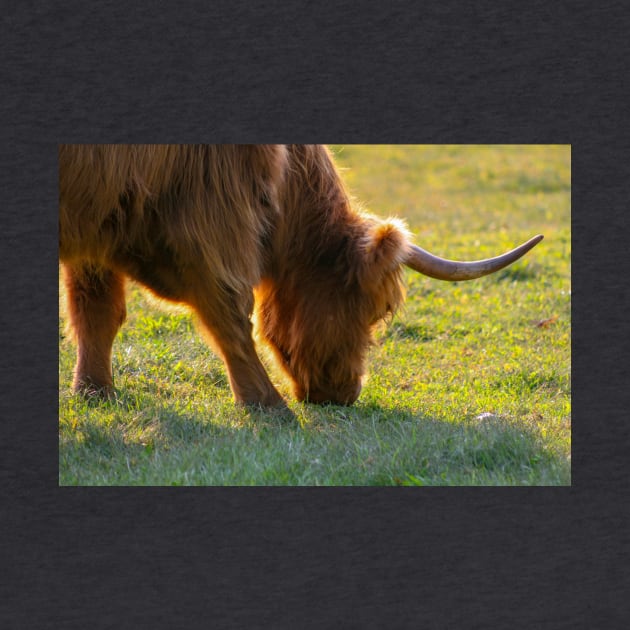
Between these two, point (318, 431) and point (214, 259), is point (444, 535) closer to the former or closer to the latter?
point (318, 431)

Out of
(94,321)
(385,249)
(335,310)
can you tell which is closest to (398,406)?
(335,310)

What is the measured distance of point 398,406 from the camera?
211 inches

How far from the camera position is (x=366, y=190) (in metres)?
12.1

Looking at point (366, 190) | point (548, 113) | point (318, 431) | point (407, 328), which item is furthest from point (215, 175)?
point (366, 190)

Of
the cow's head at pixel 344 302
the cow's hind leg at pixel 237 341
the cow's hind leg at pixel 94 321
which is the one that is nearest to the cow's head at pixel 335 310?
the cow's head at pixel 344 302

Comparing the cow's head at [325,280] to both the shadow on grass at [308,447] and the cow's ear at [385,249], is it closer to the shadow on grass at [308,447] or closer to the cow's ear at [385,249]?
the cow's ear at [385,249]

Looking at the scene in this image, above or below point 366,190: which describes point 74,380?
below

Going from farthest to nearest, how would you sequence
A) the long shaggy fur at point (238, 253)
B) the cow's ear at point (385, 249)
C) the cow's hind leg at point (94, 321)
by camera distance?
the cow's hind leg at point (94, 321) < the cow's ear at point (385, 249) < the long shaggy fur at point (238, 253)

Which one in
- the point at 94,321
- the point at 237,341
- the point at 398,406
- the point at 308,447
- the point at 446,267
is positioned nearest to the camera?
the point at 308,447

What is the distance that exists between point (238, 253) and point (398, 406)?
1271 mm

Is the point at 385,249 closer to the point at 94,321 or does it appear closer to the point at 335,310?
the point at 335,310

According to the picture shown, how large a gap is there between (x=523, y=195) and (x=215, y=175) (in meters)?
7.85

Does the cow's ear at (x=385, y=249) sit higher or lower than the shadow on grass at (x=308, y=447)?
higher

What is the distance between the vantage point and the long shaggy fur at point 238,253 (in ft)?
14.5
